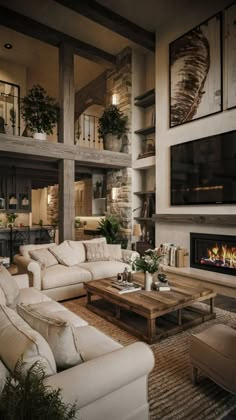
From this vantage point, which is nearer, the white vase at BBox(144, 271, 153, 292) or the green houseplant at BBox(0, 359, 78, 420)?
the green houseplant at BBox(0, 359, 78, 420)

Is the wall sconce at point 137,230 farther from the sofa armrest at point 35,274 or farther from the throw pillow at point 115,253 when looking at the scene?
the sofa armrest at point 35,274

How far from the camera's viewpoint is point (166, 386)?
6.70ft

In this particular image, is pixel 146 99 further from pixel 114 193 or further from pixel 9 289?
pixel 9 289

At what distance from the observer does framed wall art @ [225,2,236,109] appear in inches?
167

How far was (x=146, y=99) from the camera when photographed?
20.4ft

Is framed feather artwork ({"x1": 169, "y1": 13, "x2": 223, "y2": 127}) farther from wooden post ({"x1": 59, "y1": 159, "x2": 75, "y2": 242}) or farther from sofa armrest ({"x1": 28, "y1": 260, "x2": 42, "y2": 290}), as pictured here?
sofa armrest ({"x1": 28, "y1": 260, "x2": 42, "y2": 290})

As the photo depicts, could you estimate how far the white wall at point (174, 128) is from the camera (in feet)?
14.9

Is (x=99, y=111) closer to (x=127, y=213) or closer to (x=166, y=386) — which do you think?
(x=127, y=213)

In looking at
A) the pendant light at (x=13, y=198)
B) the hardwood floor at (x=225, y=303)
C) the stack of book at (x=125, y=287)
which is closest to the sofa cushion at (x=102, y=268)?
the stack of book at (x=125, y=287)

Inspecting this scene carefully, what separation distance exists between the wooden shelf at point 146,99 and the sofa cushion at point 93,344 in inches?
214

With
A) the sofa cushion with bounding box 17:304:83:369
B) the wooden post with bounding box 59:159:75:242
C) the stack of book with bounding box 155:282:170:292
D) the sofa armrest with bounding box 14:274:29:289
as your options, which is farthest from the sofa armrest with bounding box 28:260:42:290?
the sofa cushion with bounding box 17:304:83:369

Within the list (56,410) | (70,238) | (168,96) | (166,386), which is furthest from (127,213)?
(56,410)

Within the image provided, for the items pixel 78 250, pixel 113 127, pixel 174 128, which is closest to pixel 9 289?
pixel 78 250

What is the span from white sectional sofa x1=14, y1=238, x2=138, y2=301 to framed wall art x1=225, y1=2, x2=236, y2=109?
3052 millimetres
